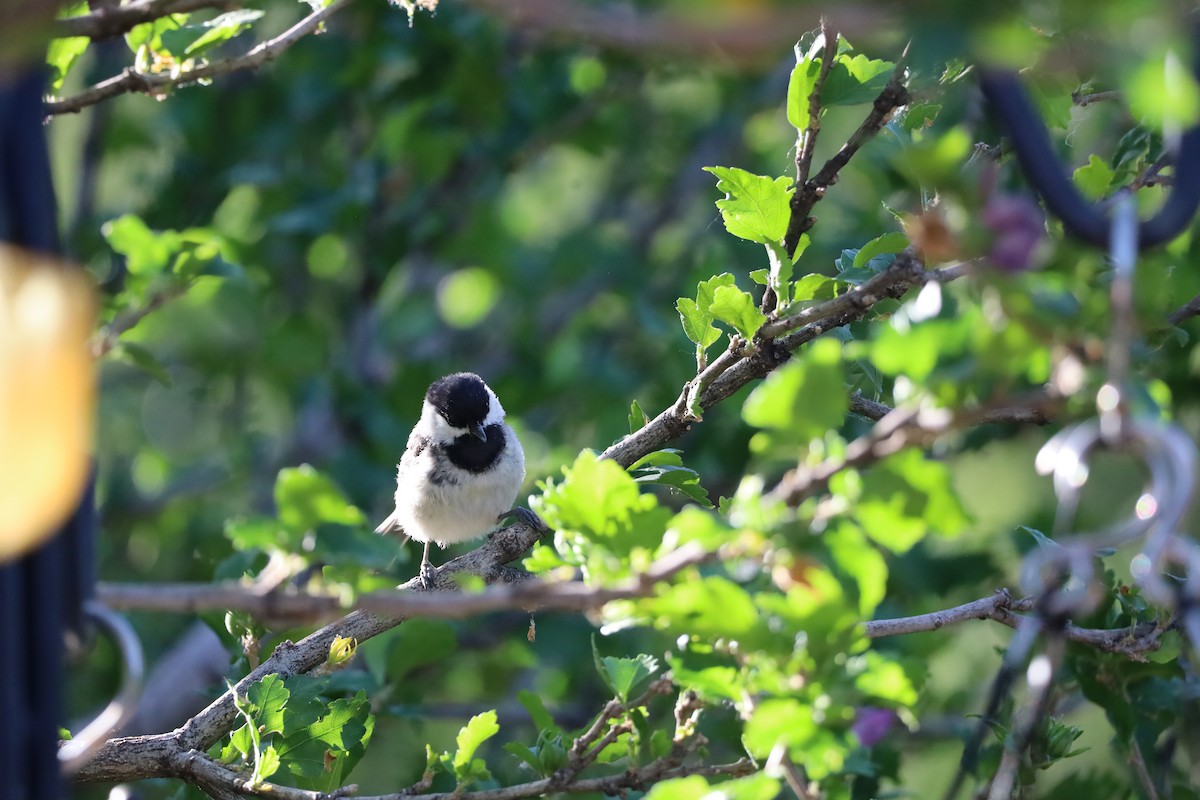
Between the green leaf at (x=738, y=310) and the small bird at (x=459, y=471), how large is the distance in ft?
7.68

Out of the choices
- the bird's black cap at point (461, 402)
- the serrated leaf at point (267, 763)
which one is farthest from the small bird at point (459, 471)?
the serrated leaf at point (267, 763)

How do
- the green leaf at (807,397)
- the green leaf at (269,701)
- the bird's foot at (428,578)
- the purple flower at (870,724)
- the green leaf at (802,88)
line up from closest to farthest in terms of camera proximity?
1. the green leaf at (807,397)
2. the purple flower at (870,724)
3. the green leaf at (802,88)
4. the green leaf at (269,701)
5. the bird's foot at (428,578)

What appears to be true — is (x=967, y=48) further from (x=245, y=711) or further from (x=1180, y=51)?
(x=245, y=711)

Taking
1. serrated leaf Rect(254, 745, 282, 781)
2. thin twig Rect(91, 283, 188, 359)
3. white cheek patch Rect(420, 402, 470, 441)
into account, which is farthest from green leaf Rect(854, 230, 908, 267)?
white cheek patch Rect(420, 402, 470, 441)

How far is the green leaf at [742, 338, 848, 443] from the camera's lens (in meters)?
1.42

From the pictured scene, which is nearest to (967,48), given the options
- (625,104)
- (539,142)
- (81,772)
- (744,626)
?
(744,626)

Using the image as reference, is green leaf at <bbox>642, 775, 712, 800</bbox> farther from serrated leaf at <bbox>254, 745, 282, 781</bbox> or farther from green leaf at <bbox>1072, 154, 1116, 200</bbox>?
green leaf at <bbox>1072, 154, 1116, 200</bbox>

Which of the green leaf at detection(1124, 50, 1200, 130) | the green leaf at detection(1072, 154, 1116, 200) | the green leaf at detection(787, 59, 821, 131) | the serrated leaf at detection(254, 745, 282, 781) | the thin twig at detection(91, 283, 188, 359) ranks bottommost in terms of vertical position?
the serrated leaf at detection(254, 745, 282, 781)

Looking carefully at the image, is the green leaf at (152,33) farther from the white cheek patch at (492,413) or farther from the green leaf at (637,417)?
the white cheek patch at (492,413)

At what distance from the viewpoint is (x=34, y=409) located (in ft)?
4.59

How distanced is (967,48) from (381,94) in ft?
16.3

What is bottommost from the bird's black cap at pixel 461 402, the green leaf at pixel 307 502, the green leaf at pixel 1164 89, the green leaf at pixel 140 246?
the bird's black cap at pixel 461 402

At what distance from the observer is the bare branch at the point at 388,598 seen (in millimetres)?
1480

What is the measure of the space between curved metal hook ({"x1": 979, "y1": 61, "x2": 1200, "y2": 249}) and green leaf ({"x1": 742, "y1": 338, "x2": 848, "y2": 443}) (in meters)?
0.31
